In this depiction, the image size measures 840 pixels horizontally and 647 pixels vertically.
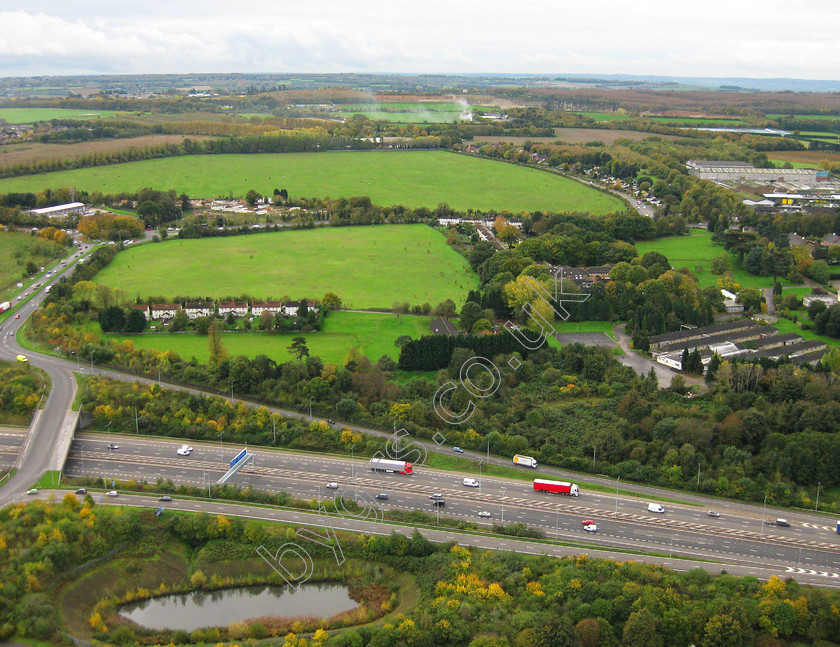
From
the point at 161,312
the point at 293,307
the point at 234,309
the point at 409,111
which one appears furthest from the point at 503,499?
the point at 409,111

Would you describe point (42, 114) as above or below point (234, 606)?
above

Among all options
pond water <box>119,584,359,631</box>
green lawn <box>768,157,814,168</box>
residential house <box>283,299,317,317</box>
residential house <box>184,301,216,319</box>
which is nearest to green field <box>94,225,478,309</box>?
residential house <box>283,299,317,317</box>

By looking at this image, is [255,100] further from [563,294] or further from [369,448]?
[369,448]

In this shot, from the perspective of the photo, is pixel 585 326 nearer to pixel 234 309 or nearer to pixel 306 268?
pixel 306 268

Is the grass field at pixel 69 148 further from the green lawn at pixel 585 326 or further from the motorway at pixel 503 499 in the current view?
the green lawn at pixel 585 326

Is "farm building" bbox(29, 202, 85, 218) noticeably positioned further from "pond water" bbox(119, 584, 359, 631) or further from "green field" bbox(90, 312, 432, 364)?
"pond water" bbox(119, 584, 359, 631)

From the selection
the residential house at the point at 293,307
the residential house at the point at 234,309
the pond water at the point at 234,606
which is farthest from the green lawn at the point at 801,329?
the residential house at the point at 234,309
